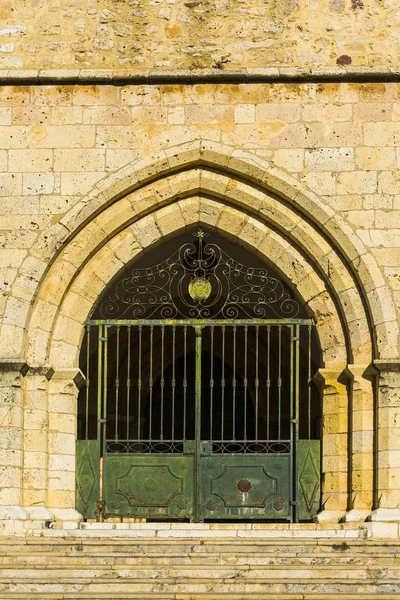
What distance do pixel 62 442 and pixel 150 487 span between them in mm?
884

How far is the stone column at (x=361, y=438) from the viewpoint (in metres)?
13.0

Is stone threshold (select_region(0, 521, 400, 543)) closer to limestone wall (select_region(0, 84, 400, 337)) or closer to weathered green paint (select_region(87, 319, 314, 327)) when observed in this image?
weathered green paint (select_region(87, 319, 314, 327))

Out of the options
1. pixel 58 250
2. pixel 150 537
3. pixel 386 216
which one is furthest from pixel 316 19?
pixel 150 537

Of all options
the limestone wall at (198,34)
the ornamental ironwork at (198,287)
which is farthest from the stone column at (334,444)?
the limestone wall at (198,34)

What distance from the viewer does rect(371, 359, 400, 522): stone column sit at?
42.0 feet

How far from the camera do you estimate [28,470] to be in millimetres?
13047

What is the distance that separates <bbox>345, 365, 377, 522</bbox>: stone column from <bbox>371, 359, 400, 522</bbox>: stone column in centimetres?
12

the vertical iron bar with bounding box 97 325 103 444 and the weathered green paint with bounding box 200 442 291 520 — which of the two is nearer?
the weathered green paint with bounding box 200 442 291 520

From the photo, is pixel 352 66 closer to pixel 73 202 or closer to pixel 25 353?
pixel 73 202

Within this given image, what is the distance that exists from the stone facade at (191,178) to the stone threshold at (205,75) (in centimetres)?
3

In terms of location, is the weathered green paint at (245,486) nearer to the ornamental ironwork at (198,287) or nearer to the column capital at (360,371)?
the column capital at (360,371)

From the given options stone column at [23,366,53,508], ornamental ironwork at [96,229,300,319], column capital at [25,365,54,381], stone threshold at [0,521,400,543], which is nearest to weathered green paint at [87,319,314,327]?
ornamental ironwork at [96,229,300,319]

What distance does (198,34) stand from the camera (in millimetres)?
13711

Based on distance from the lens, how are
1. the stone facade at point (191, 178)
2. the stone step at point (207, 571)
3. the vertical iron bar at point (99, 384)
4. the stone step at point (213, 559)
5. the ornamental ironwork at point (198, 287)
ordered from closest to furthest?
the stone step at point (207, 571) → the stone step at point (213, 559) → the stone facade at point (191, 178) → the vertical iron bar at point (99, 384) → the ornamental ironwork at point (198, 287)
